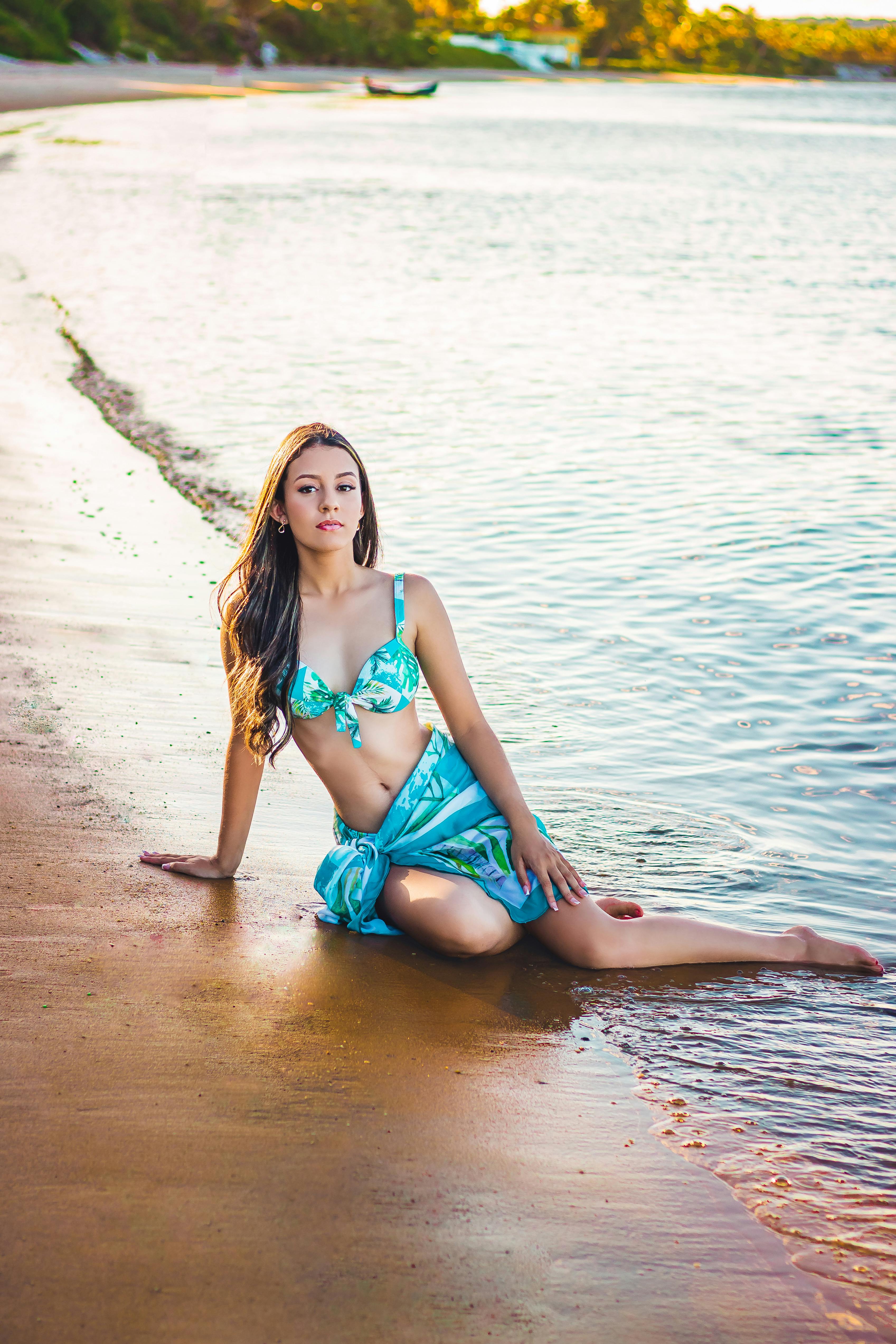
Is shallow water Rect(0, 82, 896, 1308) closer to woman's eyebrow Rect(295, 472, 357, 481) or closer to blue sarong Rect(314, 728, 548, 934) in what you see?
blue sarong Rect(314, 728, 548, 934)

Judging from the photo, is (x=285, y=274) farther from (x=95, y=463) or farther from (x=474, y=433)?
(x=95, y=463)

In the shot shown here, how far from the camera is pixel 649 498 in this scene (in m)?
8.31

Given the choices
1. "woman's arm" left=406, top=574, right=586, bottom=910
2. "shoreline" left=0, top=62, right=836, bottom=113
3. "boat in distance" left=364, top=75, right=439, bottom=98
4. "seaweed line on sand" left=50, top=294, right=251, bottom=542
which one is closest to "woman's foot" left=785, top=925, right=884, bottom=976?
"woman's arm" left=406, top=574, right=586, bottom=910

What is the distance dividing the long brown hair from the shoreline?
1685 inches

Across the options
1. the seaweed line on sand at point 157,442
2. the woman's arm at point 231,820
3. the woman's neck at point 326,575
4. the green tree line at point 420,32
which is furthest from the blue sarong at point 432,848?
the green tree line at point 420,32

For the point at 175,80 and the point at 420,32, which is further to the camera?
the point at 420,32

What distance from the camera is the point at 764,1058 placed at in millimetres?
2951

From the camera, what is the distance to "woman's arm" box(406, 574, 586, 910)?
3.29 meters

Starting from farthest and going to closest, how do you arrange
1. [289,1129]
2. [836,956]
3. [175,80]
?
1. [175,80]
2. [836,956]
3. [289,1129]

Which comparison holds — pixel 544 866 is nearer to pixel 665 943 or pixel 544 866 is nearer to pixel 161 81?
pixel 665 943

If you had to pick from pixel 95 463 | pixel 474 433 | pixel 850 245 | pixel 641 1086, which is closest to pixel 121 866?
pixel 641 1086

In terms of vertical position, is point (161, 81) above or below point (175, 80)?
below

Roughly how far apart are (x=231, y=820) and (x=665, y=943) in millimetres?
1198

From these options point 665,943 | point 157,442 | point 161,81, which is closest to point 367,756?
point 665,943
